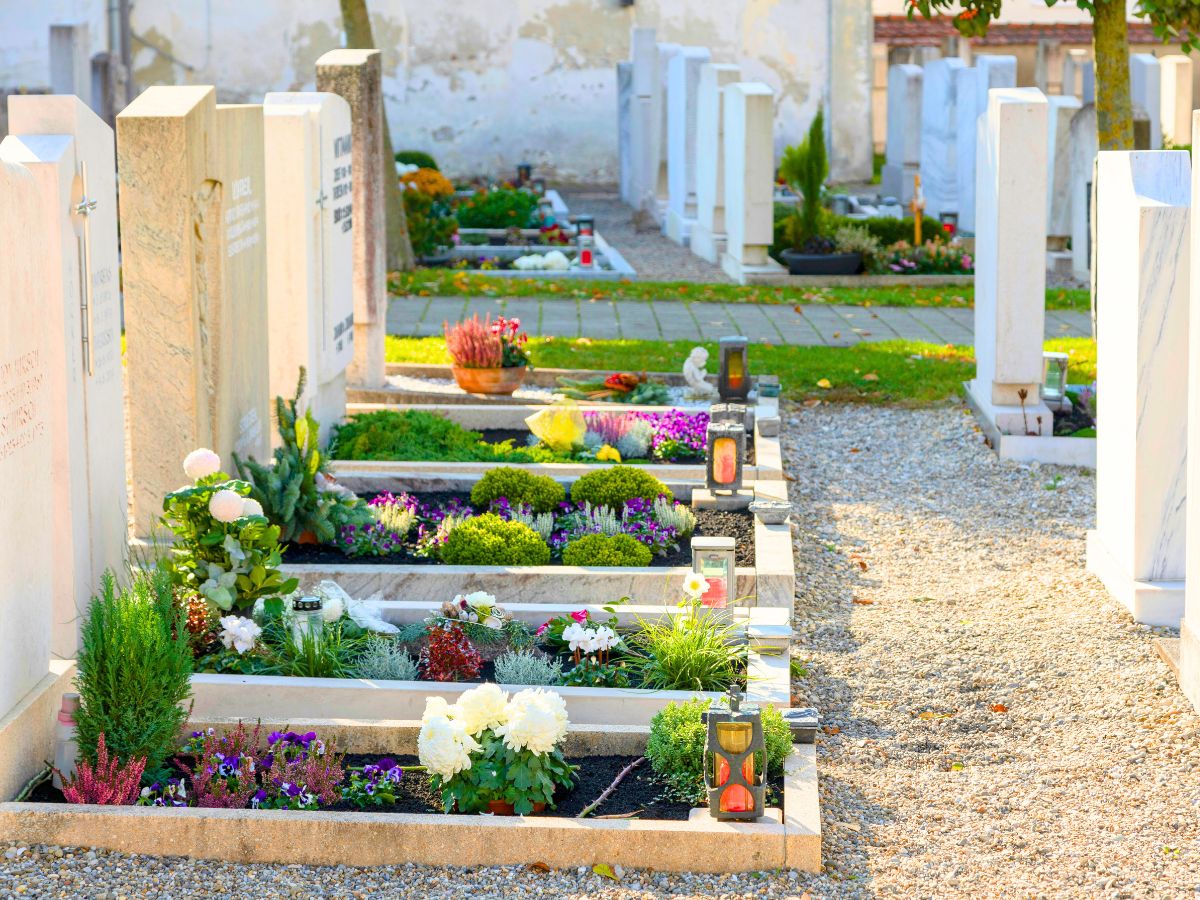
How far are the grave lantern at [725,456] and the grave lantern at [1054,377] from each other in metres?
3.01

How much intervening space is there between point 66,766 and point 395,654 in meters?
1.20

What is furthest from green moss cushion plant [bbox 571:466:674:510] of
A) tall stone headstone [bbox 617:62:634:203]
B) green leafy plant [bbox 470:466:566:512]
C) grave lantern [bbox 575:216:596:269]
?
tall stone headstone [bbox 617:62:634:203]

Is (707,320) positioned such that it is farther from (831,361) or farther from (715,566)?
(715,566)

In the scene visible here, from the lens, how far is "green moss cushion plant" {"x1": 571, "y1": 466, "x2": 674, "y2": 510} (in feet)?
25.5

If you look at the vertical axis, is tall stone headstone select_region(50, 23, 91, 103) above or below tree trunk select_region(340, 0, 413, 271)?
above

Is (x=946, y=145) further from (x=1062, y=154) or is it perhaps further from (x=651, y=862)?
(x=651, y=862)

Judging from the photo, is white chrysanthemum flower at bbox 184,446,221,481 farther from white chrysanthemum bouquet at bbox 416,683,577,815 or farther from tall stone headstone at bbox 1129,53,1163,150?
tall stone headstone at bbox 1129,53,1163,150

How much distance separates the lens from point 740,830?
452 cm

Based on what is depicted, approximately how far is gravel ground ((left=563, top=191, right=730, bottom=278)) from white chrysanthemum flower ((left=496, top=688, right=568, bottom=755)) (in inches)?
484

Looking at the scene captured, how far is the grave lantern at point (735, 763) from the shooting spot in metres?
4.57

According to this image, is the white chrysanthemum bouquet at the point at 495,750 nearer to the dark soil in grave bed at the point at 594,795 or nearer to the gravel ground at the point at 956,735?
the dark soil in grave bed at the point at 594,795

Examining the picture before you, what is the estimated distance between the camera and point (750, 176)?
16.4 metres

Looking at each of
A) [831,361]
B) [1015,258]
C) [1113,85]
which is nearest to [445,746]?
[1015,258]

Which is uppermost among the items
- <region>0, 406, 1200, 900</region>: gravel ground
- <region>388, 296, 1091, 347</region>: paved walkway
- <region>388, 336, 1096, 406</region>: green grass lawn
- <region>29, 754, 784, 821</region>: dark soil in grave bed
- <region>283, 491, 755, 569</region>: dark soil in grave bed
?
<region>388, 296, 1091, 347</region>: paved walkway
